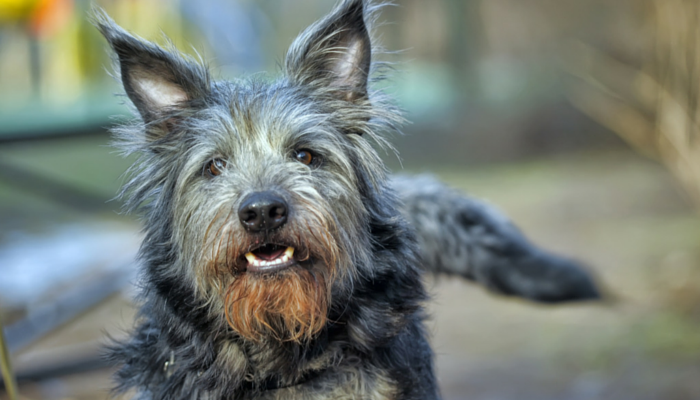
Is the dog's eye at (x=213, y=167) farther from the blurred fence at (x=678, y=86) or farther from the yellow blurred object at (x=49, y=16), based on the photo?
the yellow blurred object at (x=49, y=16)

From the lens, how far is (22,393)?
505 cm

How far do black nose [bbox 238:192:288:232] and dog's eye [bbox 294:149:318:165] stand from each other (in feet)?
1.26

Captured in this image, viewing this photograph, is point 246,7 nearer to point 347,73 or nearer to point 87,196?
point 87,196

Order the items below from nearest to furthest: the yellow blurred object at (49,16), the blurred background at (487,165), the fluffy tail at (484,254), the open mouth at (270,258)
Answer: the open mouth at (270,258), the fluffy tail at (484,254), the blurred background at (487,165), the yellow blurred object at (49,16)

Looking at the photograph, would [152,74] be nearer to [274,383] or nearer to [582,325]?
[274,383]

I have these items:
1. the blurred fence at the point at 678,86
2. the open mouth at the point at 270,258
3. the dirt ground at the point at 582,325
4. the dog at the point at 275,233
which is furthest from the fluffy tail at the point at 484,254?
Answer: the blurred fence at the point at 678,86

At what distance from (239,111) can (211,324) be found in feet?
2.77

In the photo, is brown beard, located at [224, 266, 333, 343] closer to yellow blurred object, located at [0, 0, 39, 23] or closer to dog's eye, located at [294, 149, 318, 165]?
dog's eye, located at [294, 149, 318, 165]

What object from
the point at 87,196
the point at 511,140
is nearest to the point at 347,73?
the point at 87,196

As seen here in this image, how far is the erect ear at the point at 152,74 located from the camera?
2.78 m

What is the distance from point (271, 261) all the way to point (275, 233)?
0.45ft

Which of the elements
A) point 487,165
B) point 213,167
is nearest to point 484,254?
point 213,167

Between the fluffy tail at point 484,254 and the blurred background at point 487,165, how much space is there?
0.79 ft

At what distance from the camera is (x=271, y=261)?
2521mm
